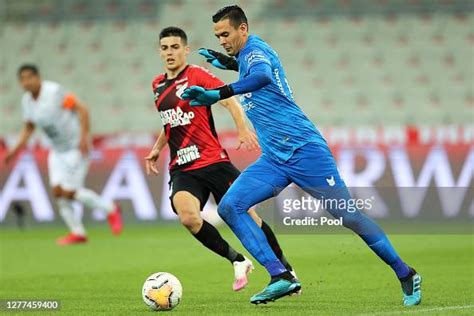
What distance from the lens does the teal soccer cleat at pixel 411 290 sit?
7539 mm

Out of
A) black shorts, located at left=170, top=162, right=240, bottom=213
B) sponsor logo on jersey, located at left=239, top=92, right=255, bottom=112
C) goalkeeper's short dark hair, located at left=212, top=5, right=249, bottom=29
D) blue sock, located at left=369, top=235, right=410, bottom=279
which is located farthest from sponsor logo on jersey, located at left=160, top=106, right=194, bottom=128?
blue sock, located at left=369, top=235, right=410, bottom=279

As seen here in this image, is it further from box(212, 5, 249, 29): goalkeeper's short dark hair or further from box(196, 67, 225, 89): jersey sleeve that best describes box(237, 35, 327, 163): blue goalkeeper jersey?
box(196, 67, 225, 89): jersey sleeve

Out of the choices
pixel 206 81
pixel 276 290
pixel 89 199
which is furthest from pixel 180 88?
pixel 89 199

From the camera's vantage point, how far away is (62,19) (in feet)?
76.0

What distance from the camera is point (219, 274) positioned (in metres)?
10.8

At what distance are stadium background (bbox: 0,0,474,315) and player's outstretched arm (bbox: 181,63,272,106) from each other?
4.99ft

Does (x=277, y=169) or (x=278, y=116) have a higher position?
(x=278, y=116)

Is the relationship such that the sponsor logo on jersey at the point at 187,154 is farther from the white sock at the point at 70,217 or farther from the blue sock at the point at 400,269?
the white sock at the point at 70,217

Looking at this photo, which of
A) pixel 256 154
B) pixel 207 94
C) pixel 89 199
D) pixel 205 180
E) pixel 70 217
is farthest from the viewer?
pixel 256 154

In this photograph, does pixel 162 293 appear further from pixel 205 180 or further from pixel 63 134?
pixel 63 134

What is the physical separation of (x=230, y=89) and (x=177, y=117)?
2.07 metres

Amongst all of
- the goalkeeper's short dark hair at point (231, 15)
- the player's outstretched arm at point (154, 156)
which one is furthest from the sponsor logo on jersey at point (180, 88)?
the goalkeeper's short dark hair at point (231, 15)

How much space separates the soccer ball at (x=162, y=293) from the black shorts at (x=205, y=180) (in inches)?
58.6

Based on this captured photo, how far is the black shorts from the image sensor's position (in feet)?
29.8
